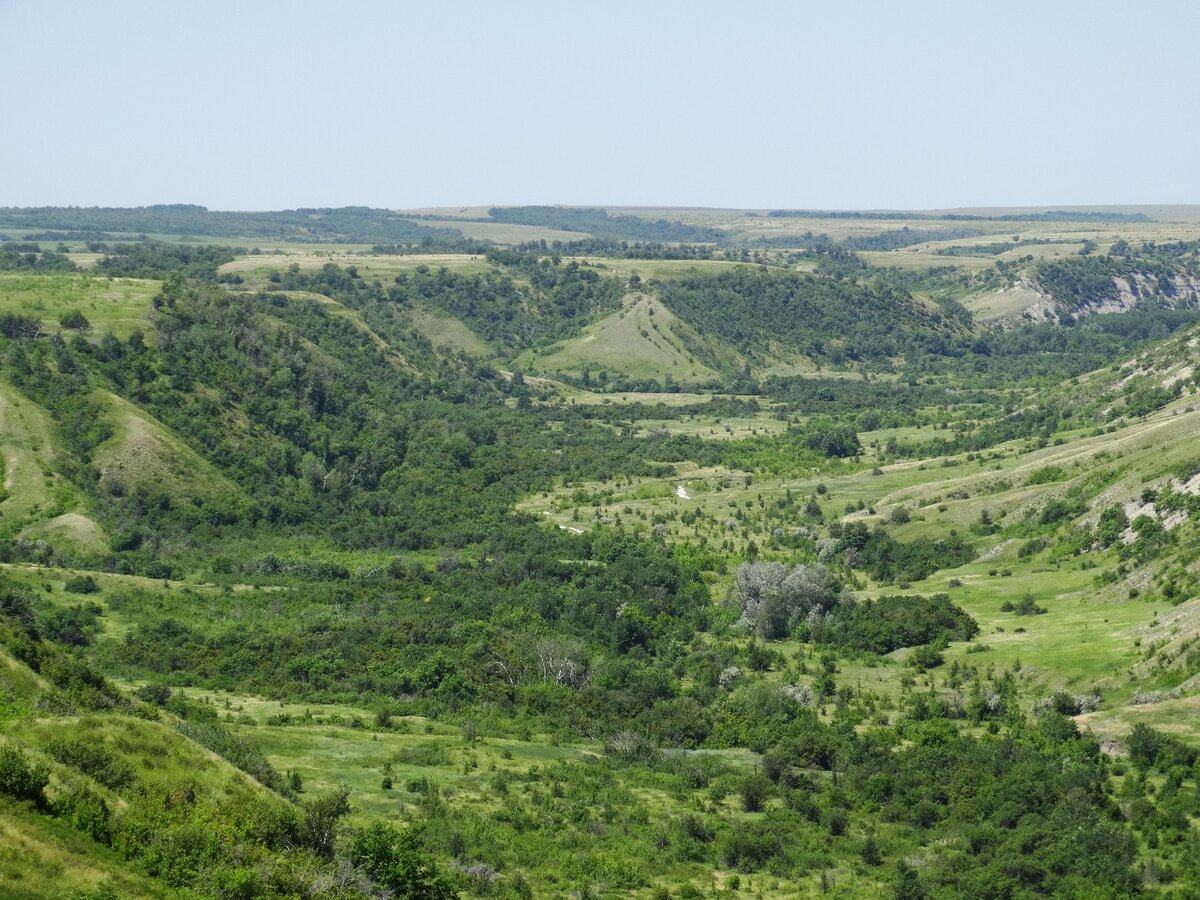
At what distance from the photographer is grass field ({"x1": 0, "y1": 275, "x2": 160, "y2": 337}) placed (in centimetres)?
12306

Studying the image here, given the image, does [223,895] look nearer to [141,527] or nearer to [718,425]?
[141,527]

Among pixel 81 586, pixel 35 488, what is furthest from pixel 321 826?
pixel 35 488

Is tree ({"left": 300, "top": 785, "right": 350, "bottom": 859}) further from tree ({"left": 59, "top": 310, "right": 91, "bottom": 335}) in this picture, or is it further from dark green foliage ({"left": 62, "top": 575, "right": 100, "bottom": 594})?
tree ({"left": 59, "top": 310, "right": 91, "bottom": 335})

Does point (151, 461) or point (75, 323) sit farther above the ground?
point (75, 323)

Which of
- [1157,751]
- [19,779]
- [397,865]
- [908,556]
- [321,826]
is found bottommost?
[908,556]

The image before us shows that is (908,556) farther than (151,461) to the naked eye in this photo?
No

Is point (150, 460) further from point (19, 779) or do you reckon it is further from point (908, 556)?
point (19, 779)

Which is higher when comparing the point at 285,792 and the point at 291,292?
the point at 291,292

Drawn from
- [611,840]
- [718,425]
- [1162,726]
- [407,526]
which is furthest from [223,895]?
[718,425]

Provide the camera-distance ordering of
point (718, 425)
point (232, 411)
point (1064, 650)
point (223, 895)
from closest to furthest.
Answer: point (223, 895), point (1064, 650), point (232, 411), point (718, 425)

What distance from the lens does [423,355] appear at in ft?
640

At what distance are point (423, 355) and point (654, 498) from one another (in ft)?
266

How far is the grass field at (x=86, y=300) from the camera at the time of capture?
123 metres

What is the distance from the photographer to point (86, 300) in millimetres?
130875
